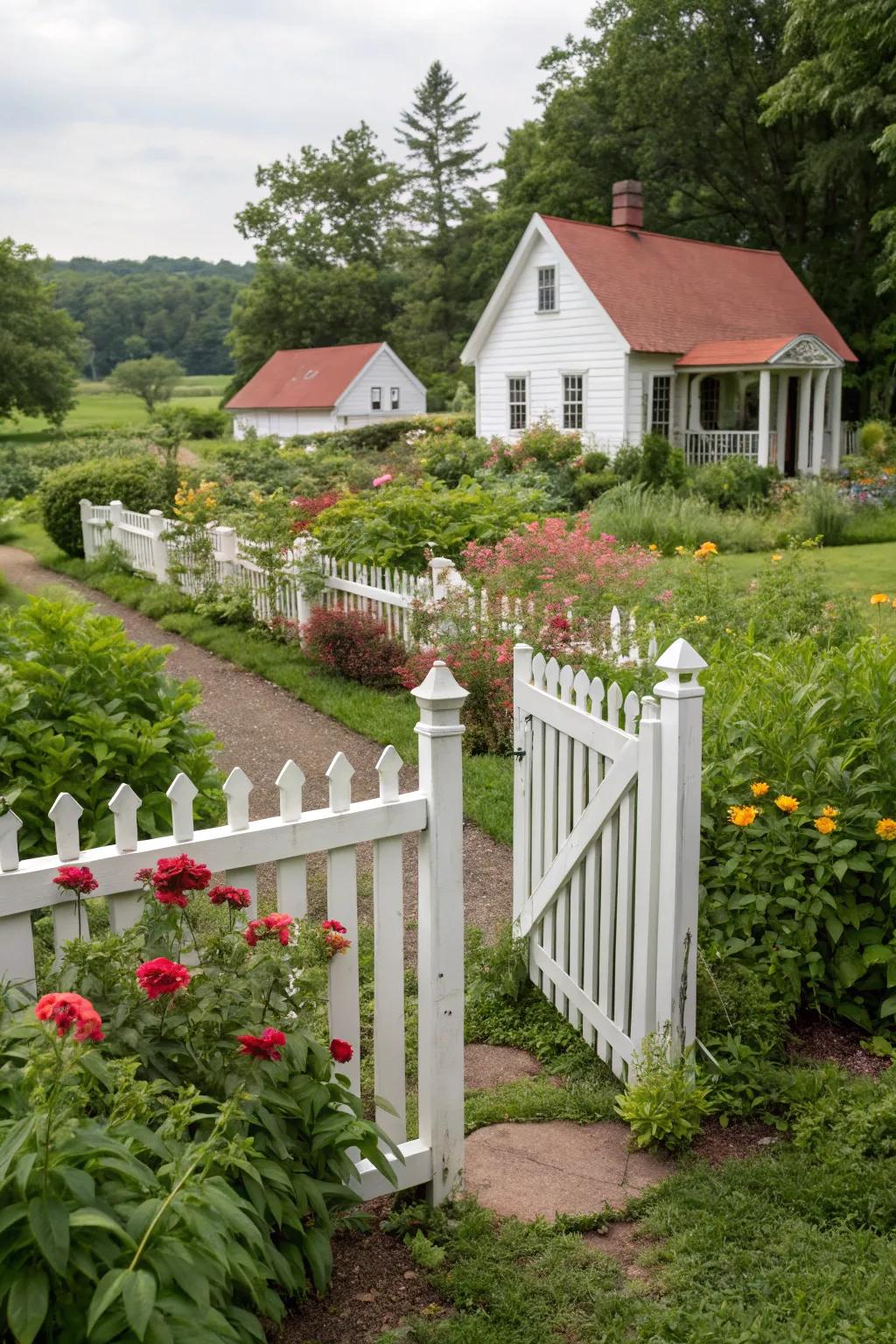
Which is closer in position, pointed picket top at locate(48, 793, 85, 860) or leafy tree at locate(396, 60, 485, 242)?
pointed picket top at locate(48, 793, 85, 860)

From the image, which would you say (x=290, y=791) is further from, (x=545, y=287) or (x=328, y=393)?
(x=328, y=393)

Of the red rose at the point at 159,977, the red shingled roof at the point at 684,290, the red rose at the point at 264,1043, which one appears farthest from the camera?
the red shingled roof at the point at 684,290

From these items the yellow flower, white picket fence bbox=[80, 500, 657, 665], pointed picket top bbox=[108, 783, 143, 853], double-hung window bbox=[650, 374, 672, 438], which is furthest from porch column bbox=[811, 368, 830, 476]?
pointed picket top bbox=[108, 783, 143, 853]

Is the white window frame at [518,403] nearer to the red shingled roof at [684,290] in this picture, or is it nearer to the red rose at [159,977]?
the red shingled roof at [684,290]

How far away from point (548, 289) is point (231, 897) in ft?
84.0

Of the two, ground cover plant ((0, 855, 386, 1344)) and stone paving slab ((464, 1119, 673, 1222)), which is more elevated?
ground cover plant ((0, 855, 386, 1344))

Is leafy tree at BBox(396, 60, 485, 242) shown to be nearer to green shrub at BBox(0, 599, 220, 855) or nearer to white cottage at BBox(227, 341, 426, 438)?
white cottage at BBox(227, 341, 426, 438)

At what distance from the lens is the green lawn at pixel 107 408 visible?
5539 cm

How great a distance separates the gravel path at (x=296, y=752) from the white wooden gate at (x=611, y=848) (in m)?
0.99

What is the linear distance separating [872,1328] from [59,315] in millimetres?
55502

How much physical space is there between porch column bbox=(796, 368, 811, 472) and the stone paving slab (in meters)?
24.7

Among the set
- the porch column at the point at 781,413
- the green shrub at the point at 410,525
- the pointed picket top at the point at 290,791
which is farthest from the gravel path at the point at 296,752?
the porch column at the point at 781,413

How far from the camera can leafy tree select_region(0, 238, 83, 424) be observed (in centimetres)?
4881

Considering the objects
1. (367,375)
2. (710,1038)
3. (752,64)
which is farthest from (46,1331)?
(367,375)
